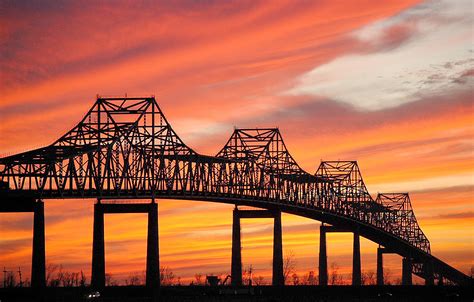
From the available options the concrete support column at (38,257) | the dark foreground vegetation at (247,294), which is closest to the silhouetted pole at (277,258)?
the dark foreground vegetation at (247,294)

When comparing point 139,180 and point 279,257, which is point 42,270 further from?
point 279,257

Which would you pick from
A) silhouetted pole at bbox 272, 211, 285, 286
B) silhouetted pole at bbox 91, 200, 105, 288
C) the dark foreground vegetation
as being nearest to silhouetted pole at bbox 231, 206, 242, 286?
silhouetted pole at bbox 272, 211, 285, 286

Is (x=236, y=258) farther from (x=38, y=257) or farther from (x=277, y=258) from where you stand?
(x=38, y=257)

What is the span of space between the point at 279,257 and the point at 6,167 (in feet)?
208

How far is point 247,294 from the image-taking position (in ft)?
452

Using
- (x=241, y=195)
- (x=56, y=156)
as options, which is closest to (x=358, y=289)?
(x=241, y=195)

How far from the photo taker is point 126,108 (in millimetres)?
154000

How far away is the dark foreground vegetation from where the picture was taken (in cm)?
12594

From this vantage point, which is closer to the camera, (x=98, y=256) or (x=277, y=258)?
(x=98, y=256)

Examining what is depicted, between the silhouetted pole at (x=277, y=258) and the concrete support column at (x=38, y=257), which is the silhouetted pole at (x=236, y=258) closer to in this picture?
the silhouetted pole at (x=277, y=258)

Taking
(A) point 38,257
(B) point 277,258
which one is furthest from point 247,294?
(B) point 277,258

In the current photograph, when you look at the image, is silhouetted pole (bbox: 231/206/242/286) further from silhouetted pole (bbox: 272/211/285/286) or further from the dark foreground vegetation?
the dark foreground vegetation

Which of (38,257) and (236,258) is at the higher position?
(38,257)

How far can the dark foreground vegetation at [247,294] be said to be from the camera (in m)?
126
